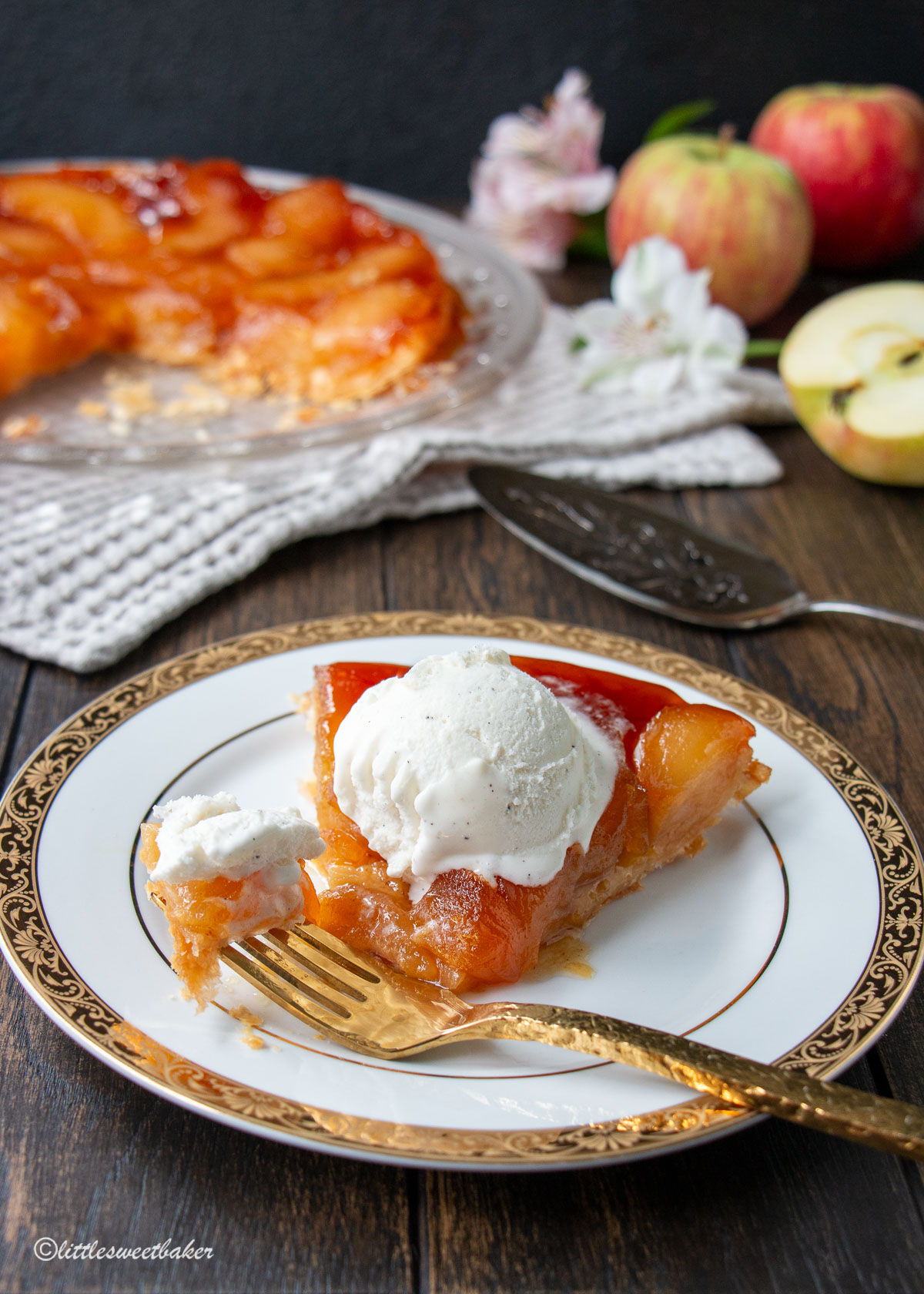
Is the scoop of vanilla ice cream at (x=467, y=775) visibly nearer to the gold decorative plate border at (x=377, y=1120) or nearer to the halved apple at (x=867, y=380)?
the gold decorative plate border at (x=377, y=1120)

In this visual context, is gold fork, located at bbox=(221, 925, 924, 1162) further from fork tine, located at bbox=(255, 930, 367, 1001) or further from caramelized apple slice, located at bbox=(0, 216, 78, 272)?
caramelized apple slice, located at bbox=(0, 216, 78, 272)

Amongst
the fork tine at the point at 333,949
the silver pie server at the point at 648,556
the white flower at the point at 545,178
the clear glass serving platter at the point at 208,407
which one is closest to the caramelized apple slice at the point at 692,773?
the fork tine at the point at 333,949

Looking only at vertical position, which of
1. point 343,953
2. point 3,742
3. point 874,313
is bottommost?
point 3,742

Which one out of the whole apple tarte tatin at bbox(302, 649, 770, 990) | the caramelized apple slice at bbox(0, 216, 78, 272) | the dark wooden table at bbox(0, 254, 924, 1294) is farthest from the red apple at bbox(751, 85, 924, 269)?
the dark wooden table at bbox(0, 254, 924, 1294)

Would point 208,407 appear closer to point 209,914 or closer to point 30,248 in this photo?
point 30,248

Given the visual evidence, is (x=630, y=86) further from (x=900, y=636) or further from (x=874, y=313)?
(x=900, y=636)

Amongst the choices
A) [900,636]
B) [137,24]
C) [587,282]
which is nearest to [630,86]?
[587,282]
